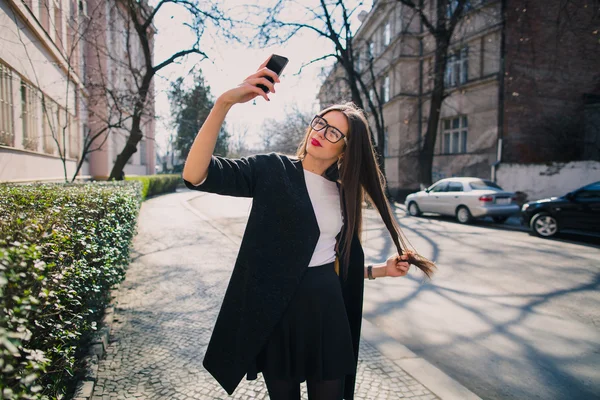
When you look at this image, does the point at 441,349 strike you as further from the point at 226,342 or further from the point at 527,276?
the point at 527,276

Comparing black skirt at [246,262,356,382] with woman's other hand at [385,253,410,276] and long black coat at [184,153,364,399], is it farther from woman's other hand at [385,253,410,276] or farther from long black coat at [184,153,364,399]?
woman's other hand at [385,253,410,276]

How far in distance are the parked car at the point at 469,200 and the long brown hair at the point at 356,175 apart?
1176 centimetres

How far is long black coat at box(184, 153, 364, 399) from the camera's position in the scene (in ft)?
5.66

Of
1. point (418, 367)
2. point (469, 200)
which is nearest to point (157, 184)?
point (469, 200)

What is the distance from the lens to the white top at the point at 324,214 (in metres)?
1.87

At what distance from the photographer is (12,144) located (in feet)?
24.9

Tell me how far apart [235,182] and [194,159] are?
0.22m

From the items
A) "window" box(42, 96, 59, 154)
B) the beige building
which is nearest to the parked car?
the beige building

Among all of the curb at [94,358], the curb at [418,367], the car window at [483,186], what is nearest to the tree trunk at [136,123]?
the curb at [94,358]

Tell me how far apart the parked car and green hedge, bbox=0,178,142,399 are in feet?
38.4

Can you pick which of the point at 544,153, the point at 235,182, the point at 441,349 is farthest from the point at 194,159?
the point at 544,153

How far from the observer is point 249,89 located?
5.22ft

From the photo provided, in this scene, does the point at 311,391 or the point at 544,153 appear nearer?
the point at 311,391

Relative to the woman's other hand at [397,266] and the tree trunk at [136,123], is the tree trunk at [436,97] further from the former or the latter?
the woman's other hand at [397,266]
